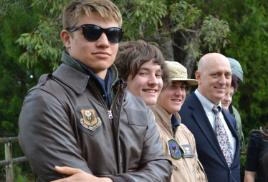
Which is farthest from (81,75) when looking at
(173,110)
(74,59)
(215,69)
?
(215,69)

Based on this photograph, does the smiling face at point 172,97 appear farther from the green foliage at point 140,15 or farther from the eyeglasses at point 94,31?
the green foliage at point 140,15

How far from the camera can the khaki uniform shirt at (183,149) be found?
135 inches

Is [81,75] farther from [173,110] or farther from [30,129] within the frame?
[173,110]

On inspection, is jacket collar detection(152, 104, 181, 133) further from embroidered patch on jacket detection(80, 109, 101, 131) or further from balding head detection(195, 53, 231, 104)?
embroidered patch on jacket detection(80, 109, 101, 131)

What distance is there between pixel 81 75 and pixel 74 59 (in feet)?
0.29

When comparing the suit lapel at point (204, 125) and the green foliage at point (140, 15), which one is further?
the green foliage at point (140, 15)

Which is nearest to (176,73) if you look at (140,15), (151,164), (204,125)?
(204,125)

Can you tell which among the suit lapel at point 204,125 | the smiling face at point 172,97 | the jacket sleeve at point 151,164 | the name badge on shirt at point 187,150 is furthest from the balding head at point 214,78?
the jacket sleeve at point 151,164

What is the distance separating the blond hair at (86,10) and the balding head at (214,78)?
194cm

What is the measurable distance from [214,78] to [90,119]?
2.19 m

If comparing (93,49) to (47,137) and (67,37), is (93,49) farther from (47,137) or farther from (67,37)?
(47,137)

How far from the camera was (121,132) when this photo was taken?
2.67 m

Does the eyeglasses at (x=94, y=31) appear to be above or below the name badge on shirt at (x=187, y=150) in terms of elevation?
above

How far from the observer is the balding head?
4562 mm
